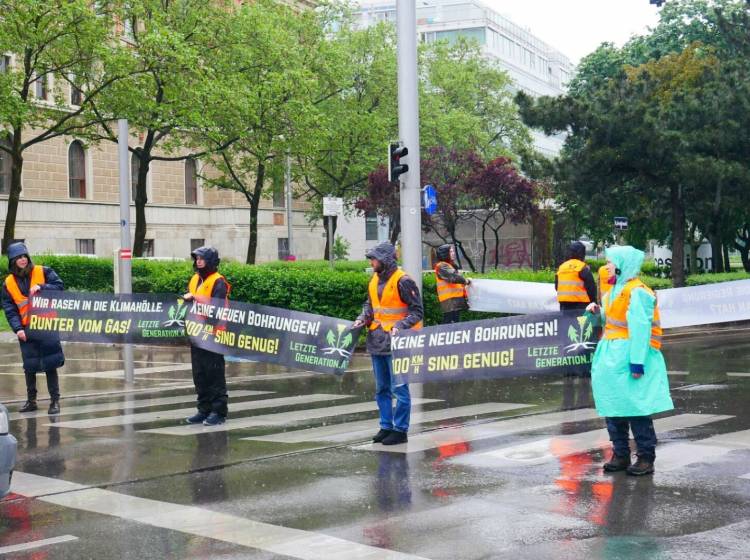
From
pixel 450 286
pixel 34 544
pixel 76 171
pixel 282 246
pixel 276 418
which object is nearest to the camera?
pixel 34 544

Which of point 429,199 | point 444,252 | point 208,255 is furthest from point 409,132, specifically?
point 208,255

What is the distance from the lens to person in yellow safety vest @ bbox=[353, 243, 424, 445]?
10.0 metres

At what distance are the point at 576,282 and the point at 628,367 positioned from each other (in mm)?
7087

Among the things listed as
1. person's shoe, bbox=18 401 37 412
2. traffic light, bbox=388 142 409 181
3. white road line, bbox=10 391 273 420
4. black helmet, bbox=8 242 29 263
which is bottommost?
white road line, bbox=10 391 273 420

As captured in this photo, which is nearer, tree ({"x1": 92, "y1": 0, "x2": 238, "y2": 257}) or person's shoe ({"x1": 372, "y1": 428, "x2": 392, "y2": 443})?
person's shoe ({"x1": 372, "y1": 428, "x2": 392, "y2": 443})

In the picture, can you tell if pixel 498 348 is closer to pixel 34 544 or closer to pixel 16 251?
pixel 34 544

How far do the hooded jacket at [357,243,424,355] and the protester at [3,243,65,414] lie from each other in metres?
4.45

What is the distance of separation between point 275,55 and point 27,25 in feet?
32.4

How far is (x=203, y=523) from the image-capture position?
23.4 feet

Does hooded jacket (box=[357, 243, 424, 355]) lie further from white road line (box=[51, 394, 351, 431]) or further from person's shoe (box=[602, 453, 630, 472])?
person's shoe (box=[602, 453, 630, 472])

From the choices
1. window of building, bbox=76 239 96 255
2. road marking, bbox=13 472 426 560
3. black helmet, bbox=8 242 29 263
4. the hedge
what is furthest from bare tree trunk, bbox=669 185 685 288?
window of building, bbox=76 239 96 255

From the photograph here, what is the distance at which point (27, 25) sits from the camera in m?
28.3

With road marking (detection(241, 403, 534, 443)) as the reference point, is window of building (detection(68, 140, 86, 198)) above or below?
above

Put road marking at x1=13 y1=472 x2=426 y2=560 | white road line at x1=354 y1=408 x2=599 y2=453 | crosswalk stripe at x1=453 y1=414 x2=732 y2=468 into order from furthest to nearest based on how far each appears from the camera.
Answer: white road line at x1=354 y1=408 x2=599 y2=453 → crosswalk stripe at x1=453 y1=414 x2=732 y2=468 → road marking at x1=13 y1=472 x2=426 y2=560
